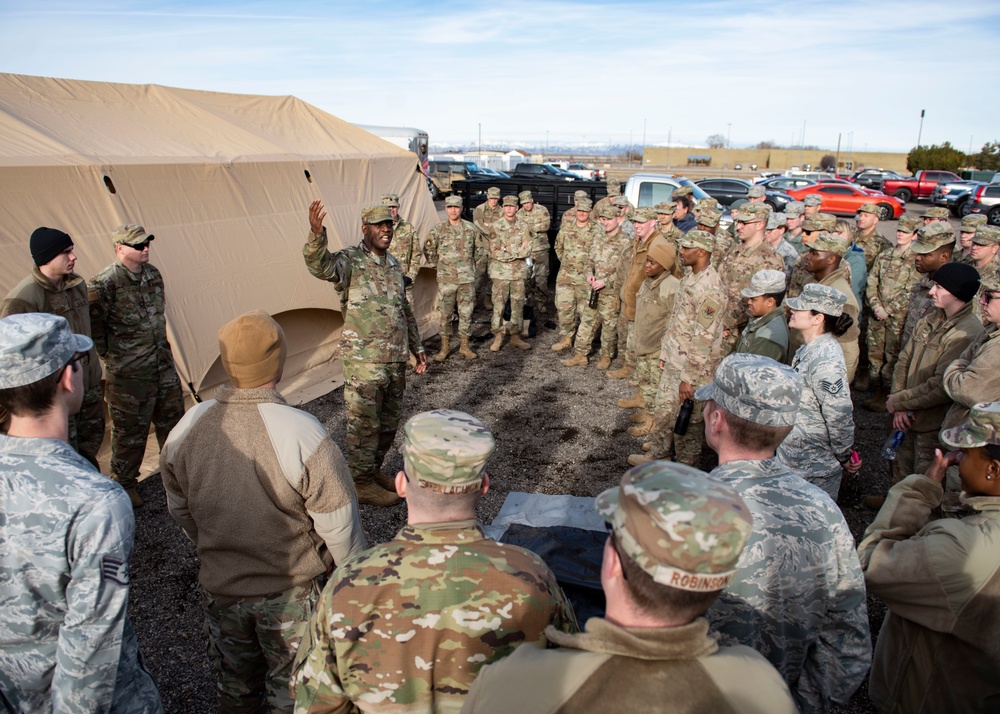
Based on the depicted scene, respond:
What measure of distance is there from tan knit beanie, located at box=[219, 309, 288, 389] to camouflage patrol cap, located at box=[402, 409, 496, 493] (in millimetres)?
915

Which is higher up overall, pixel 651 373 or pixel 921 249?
pixel 921 249

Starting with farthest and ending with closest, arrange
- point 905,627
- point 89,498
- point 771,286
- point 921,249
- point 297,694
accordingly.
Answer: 1. point 921,249
2. point 771,286
3. point 905,627
4. point 89,498
5. point 297,694

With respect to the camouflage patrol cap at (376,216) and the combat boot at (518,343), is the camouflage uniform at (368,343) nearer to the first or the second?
the camouflage patrol cap at (376,216)

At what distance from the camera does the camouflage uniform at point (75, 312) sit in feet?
12.8

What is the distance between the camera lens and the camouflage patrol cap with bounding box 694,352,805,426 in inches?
81.7

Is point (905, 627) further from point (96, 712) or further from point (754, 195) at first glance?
point (754, 195)

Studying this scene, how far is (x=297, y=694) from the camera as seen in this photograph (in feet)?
5.32

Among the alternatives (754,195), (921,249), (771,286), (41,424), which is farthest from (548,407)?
(41,424)

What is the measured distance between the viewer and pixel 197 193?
237 inches

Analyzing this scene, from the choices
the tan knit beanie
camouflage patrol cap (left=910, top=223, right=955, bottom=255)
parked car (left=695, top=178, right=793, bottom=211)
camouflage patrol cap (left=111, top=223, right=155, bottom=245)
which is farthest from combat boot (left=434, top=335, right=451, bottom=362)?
parked car (left=695, top=178, right=793, bottom=211)

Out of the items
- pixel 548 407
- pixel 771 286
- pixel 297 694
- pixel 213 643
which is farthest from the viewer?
pixel 548 407

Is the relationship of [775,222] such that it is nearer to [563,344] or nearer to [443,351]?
[563,344]

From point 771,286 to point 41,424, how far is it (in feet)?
13.1

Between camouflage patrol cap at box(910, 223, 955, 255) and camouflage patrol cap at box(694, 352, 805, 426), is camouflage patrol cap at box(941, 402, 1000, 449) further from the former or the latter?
camouflage patrol cap at box(910, 223, 955, 255)
